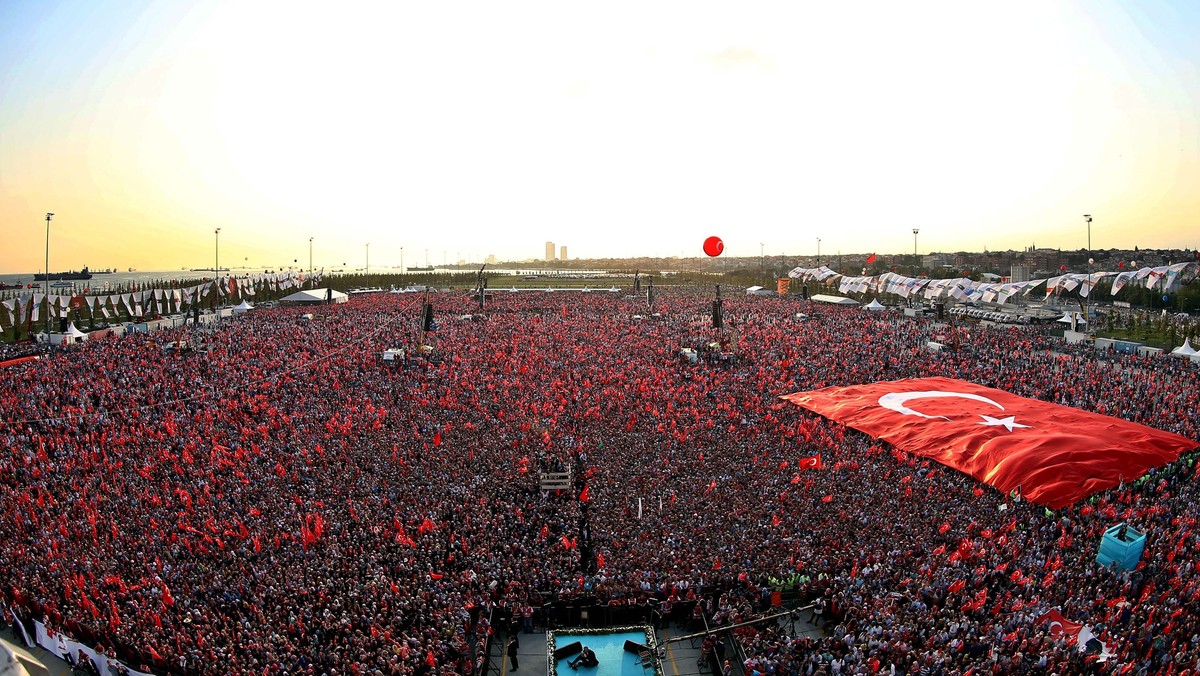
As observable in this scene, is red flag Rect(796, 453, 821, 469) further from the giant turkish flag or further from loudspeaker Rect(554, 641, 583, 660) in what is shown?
loudspeaker Rect(554, 641, 583, 660)

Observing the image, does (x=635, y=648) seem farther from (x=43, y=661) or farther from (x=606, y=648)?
(x=43, y=661)

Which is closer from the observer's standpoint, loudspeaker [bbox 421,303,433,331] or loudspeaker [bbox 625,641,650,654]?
loudspeaker [bbox 625,641,650,654]

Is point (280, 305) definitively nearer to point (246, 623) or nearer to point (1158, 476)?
point (246, 623)

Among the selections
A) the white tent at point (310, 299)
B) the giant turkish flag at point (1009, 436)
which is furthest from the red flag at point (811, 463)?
the white tent at point (310, 299)

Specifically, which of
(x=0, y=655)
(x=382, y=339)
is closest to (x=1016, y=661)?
(x=0, y=655)

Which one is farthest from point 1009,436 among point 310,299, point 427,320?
point 310,299

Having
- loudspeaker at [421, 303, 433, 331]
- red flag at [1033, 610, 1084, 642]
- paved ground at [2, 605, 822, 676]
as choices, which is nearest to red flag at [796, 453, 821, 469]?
paved ground at [2, 605, 822, 676]

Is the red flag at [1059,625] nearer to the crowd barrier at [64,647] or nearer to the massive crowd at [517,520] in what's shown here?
the massive crowd at [517,520]
